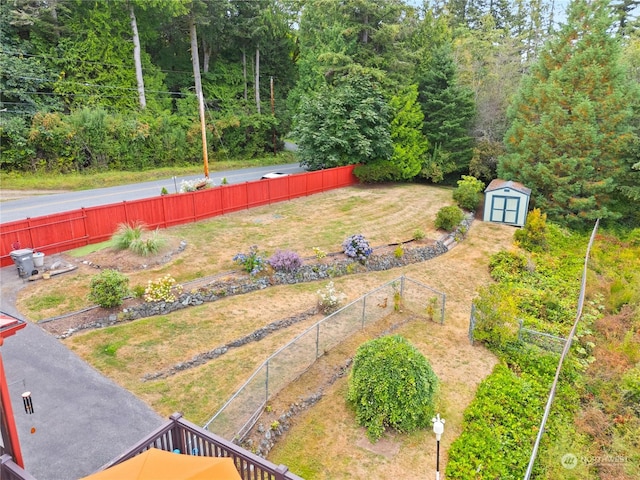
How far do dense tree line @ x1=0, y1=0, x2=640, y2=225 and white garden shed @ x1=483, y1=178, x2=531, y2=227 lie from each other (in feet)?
5.53

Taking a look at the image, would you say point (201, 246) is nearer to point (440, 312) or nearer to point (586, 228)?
point (440, 312)

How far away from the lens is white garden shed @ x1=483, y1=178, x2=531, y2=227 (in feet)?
77.3

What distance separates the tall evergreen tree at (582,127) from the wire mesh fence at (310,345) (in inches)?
523

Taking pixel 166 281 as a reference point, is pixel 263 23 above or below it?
above

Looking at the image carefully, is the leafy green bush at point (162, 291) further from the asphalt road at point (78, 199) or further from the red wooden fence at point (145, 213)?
the asphalt road at point (78, 199)

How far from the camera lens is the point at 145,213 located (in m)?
19.1

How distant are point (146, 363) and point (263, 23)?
38828 mm

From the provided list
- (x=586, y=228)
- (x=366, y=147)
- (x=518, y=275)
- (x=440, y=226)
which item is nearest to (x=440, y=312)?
(x=518, y=275)

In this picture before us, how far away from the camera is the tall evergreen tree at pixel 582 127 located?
23062 mm

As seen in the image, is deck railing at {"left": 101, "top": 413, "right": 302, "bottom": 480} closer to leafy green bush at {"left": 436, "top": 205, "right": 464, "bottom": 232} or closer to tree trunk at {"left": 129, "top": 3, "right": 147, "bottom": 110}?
leafy green bush at {"left": 436, "top": 205, "right": 464, "bottom": 232}

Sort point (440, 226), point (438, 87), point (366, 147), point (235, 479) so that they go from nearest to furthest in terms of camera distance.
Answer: point (235, 479) → point (440, 226) → point (366, 147) → point (438, 87)

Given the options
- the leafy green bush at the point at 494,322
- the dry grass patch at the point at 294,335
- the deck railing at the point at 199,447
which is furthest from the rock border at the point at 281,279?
the deck railing at the point at 199,447

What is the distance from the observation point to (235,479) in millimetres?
5117

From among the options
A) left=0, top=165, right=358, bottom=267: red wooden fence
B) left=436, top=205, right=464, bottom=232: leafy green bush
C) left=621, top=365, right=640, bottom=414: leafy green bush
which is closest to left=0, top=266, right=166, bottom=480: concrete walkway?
left=0, top=165, right=358, bottom=267: red wooden fence
